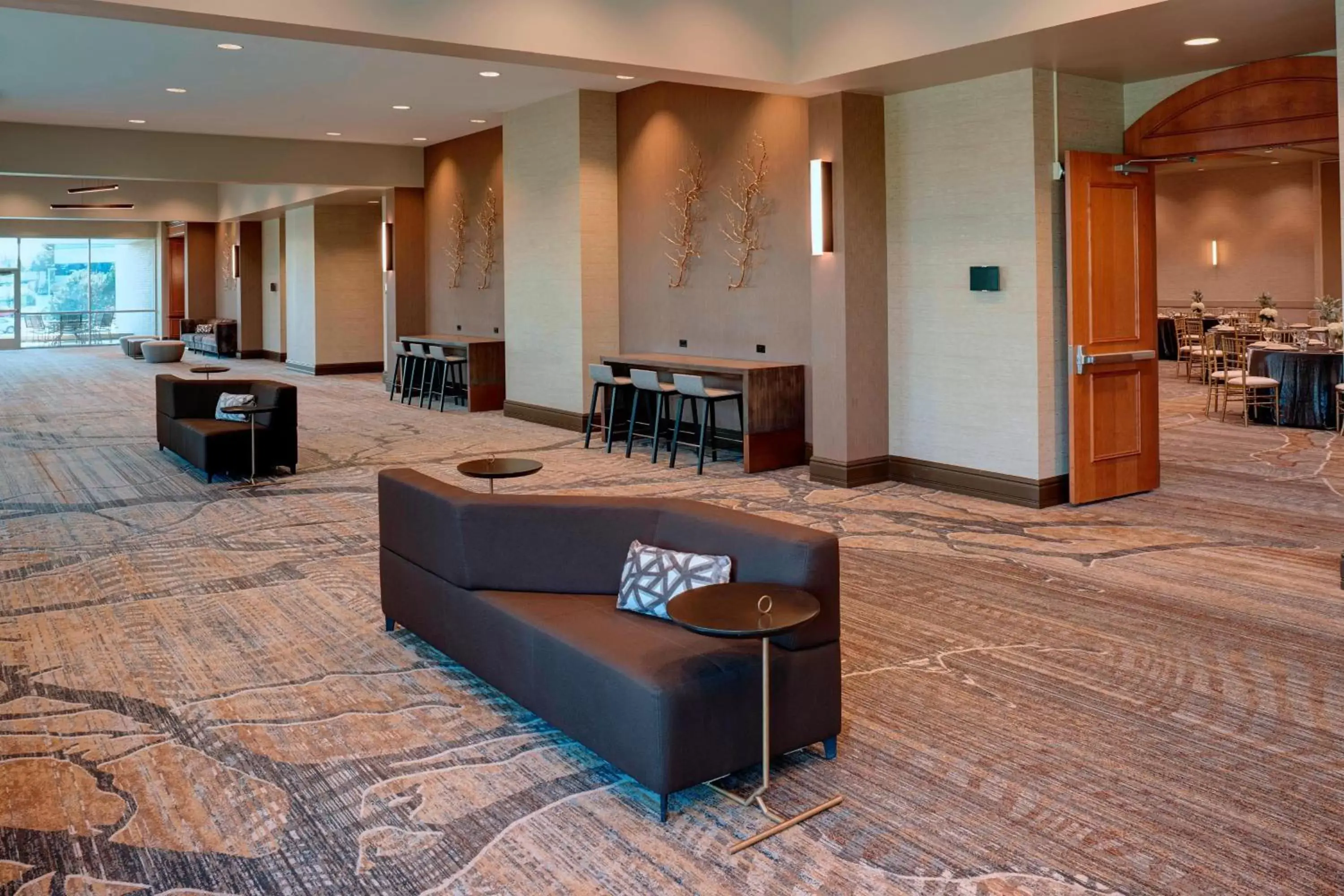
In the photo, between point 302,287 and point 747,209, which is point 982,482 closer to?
point 747,209

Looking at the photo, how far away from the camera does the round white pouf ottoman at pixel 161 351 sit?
886 inches

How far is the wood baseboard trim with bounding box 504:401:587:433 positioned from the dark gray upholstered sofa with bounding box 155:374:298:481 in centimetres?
307

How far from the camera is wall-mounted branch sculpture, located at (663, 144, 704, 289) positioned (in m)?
10.4

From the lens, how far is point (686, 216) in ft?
34.6

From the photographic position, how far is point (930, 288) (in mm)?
8305

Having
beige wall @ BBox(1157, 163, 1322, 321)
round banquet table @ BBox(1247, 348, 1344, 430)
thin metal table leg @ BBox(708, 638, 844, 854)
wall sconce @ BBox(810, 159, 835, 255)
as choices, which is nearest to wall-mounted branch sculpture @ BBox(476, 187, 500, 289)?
wall sconce @ BBox(810, 159, 835, 255)

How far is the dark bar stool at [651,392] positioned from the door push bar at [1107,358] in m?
3.30

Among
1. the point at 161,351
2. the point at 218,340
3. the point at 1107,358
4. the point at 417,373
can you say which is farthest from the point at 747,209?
the point at 218,340

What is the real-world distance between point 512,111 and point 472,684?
941cm

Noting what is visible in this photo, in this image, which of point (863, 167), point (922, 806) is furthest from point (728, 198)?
point (922, 806)

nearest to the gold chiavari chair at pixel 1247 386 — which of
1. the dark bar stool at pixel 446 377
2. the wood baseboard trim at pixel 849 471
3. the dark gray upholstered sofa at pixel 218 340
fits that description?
the wood baseboard trim at pixel 849 471

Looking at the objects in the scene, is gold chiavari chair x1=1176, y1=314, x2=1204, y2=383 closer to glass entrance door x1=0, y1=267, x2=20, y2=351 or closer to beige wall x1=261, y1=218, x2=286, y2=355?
beige wall x1=261, y1=218, x2=286, y2=355

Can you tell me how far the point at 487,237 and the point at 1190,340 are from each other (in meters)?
10.0

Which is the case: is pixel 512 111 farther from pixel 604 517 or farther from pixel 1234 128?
pixel 604 517
